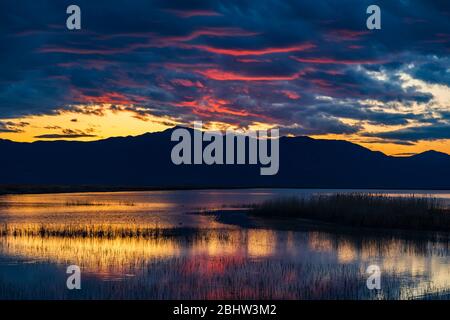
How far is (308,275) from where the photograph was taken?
24.1 metres

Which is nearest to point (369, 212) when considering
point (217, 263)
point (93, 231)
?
point (93, 231)

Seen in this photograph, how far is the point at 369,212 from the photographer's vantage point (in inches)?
1802

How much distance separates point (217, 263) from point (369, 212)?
22.1 metres

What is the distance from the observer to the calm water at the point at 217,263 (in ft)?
68.5

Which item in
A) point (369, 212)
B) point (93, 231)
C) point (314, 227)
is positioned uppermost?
point (369, 212)

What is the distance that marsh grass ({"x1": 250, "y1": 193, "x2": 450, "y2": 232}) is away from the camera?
42375mm

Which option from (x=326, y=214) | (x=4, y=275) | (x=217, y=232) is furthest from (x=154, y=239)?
(x=326, y=214)

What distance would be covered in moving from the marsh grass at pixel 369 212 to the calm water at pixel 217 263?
4754mm

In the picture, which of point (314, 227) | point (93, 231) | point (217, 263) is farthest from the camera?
point (314, 227)

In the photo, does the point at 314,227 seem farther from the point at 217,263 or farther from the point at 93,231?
the point at 217,263

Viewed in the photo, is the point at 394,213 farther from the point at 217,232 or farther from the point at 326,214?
the point at 217,232

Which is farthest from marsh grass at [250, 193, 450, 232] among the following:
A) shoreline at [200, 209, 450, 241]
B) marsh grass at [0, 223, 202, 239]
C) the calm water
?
marsh grass at [0, 223, 202, 239]

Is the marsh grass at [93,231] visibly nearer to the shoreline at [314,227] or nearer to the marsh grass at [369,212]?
the shoreline at [314,227]

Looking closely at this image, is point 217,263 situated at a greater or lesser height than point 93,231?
lesser
